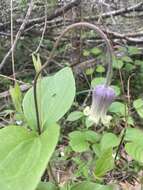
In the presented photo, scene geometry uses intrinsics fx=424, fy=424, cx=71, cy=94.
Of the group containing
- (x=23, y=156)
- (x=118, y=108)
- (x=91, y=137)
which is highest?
(x=23, y=156)

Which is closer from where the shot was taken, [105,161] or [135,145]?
[105,161]

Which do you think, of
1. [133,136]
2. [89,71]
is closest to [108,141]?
[133,136]

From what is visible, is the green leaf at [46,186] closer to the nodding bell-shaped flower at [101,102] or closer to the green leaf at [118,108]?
the nodding bell-shaped flower at [101,102]

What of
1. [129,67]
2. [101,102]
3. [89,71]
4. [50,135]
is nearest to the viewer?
[50,135]

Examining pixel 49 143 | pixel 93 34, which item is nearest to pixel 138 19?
pixel 93 34

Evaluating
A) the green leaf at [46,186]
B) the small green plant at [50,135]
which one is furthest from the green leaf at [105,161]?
the green leaf at [46,186]

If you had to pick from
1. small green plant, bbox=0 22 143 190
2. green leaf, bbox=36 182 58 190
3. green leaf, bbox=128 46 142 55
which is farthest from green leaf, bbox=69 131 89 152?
green leaf, bbox=128 46 142 55

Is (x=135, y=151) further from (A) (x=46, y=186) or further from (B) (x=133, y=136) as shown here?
(A) (x=46, y=186)
